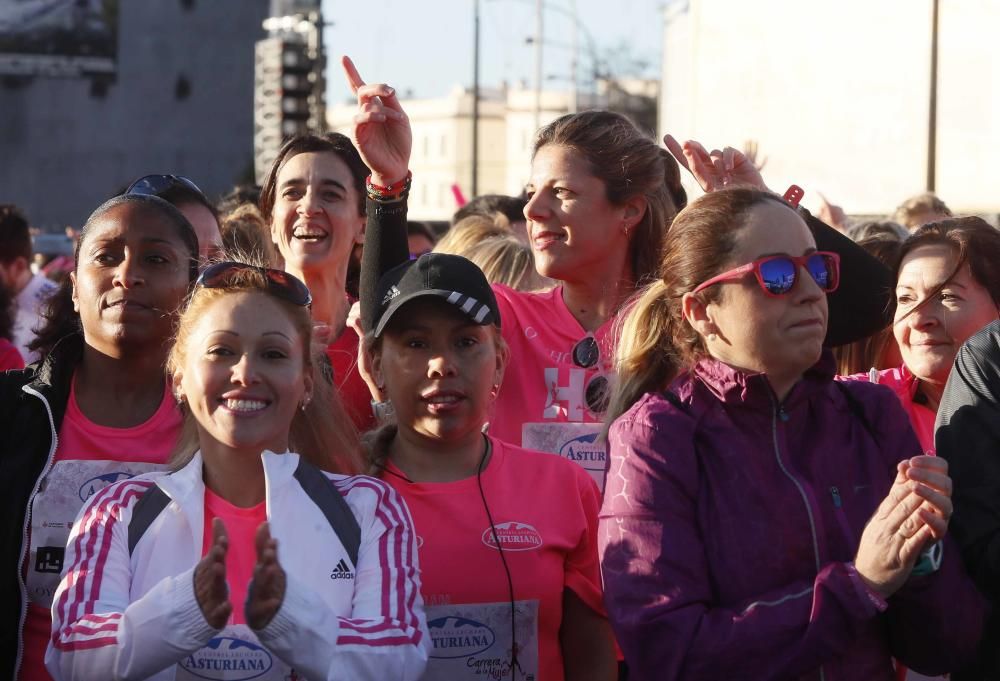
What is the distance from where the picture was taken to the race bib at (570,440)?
4.11m

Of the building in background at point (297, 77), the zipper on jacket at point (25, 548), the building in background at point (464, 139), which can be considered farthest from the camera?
the building in background at point (464, 139)

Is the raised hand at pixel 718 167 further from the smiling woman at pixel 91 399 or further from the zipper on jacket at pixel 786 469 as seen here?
the smiling woman at pixel 91 399

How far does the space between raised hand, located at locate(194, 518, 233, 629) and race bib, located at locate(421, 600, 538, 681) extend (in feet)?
2.43

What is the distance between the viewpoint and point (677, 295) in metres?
3.30

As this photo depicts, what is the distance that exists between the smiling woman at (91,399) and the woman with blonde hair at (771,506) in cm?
127

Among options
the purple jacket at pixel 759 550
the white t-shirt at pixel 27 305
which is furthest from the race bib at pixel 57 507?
the white t-shirt at pixel 27 305

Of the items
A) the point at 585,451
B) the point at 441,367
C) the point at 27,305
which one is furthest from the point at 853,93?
the point at 441,367

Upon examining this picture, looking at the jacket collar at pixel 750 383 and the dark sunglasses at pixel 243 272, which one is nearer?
the jacket collar at pixel 750 383

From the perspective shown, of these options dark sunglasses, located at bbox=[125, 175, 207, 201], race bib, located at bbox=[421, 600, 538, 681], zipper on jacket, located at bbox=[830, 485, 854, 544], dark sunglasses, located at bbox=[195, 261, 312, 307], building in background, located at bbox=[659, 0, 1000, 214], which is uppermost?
building in background, located at bbox=[659, 0, 1000, 214]

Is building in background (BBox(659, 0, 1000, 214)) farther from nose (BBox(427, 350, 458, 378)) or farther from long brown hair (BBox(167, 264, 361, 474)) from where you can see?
long brown hair (BBox(167, 264, 361, 474))

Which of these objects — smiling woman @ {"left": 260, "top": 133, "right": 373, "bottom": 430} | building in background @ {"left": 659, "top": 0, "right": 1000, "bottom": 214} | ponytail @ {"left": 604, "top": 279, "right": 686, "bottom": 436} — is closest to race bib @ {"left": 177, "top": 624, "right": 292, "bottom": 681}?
ponytail @ {"left": 604, "top": 279, "right": 686, "bottom": 436}

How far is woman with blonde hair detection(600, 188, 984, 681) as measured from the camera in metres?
2.86

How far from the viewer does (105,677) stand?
2.83 meters

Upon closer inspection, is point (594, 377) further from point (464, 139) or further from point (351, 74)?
point (464, 139)
